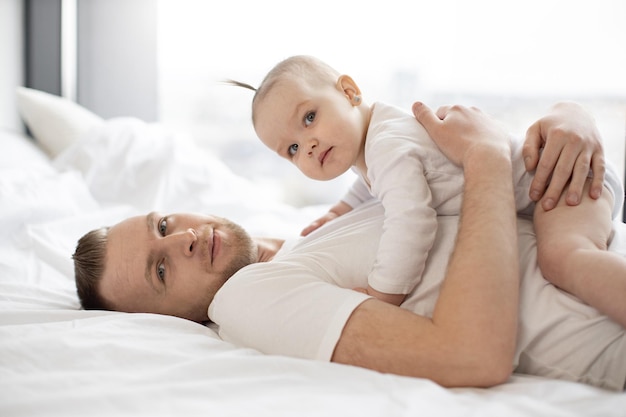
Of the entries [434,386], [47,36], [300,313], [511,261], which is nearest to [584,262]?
[511,261]

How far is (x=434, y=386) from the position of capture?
3.12 feet

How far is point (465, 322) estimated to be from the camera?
982 millimetres

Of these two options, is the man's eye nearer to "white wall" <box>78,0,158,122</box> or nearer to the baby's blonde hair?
the baby's blonde hair

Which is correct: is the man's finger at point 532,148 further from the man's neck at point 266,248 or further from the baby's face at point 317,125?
the man's neck at point 266,248

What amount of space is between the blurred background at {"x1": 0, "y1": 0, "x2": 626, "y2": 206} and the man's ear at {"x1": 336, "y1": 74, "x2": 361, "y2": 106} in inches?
71.1

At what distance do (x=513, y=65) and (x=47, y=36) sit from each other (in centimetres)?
257

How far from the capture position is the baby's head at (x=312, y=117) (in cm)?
142

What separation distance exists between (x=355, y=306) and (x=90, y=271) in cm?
77

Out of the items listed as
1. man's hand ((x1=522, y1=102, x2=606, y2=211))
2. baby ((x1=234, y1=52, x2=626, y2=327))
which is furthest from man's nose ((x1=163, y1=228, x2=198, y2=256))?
man's hand ((x1=522, y1=102, x2=606, y2=211))

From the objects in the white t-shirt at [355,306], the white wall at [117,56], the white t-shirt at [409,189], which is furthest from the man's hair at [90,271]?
the white wall at [117,56]

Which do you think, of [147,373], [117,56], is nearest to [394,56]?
[117,56]

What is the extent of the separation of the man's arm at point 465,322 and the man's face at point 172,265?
20.2 inches

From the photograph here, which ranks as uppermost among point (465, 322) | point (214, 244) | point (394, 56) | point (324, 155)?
point (394, 56)

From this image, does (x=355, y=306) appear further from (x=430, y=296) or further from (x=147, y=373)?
Result: (x=147, y=373)
